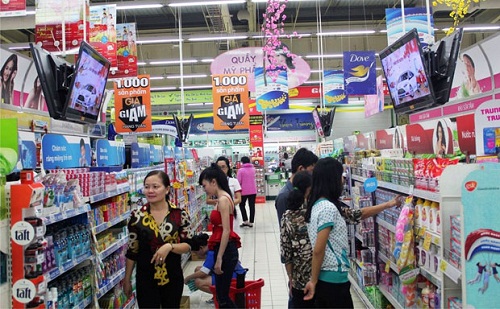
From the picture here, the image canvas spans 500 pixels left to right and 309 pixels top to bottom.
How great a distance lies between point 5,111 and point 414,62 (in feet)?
23.5

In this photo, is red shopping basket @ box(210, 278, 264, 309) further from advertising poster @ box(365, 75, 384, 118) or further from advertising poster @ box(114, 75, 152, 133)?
advertising poster @ box(365, 75, 384, 118)

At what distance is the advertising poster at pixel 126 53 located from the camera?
30.4 ft

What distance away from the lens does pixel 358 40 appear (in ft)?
69.5

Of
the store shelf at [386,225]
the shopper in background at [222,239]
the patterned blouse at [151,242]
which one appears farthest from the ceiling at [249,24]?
the patterned blouse at [151,242]

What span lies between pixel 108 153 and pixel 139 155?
84 cm

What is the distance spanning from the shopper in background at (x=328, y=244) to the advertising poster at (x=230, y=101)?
8346 mm

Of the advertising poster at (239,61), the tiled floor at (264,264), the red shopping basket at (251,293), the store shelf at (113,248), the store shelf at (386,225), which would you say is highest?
the advertising poster at (239,61)

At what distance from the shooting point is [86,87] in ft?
15.6

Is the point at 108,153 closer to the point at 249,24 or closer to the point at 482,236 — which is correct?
the point at 482,236

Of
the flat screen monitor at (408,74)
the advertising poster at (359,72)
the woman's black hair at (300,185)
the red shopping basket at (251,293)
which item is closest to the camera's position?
the woman's black hair at (300,185)

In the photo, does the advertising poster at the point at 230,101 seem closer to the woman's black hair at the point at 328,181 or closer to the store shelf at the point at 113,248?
the store shelf at the point at 113,248

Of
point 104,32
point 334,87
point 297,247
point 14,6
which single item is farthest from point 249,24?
point 297,247

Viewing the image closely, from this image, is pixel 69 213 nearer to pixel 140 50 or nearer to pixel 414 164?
pixel 414 164

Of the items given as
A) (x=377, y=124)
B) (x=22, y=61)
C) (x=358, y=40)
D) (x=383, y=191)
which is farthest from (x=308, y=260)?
(x=377, y=124)
